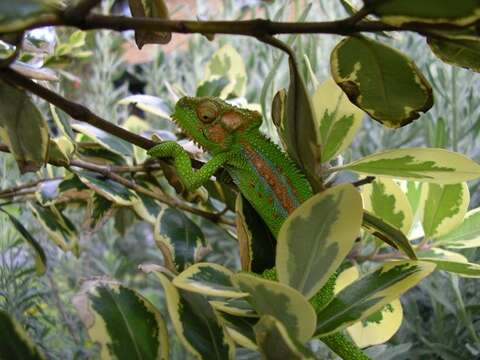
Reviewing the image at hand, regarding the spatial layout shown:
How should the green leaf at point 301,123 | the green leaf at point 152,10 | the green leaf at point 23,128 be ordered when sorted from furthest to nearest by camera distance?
the green leaf at point 152,10
the green leaf at point 23,128
the green leaf at point 301,123

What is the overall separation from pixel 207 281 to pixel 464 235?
13.8 inches

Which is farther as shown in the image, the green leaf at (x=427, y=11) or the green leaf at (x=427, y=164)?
the green leaf at (x=427, y=164)

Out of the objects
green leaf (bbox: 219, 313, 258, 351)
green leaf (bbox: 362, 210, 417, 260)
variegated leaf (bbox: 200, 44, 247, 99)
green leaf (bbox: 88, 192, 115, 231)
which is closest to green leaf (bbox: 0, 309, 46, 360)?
green leaf (bbox: 219, 313, 258, 351)

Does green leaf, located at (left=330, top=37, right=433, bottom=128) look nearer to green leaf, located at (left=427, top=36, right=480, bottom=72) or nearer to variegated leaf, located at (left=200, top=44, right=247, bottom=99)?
green leaf, located at (left=427, top=36, right=480, bottom=72)

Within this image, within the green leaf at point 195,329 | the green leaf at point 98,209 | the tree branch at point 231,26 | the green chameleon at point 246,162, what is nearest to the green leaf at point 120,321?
the green leaf at point 195,329

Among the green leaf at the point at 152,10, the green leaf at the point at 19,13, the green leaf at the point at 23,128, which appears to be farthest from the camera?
the green leaf at the point at 152,10

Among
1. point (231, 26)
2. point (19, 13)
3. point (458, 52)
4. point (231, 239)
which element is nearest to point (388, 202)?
point (458, 52)

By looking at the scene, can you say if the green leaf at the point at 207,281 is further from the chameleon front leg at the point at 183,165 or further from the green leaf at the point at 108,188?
the green leaf at the point at 108,188

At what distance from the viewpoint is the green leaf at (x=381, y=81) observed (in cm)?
43

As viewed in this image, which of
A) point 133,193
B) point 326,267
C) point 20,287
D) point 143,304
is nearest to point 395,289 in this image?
point 326,267

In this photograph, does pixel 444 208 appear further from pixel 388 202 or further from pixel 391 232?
pixel 391 232

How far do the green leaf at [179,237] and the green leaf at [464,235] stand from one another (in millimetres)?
291

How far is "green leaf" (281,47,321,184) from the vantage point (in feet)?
1.24

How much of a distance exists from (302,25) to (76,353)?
848 mm
